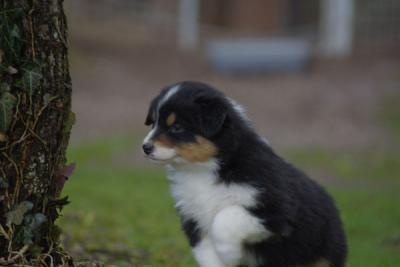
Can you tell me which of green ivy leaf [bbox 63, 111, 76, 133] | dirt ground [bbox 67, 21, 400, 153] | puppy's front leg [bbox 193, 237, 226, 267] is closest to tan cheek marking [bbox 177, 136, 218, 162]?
puppy's front leg [bbox 193, 237, 226, 267]

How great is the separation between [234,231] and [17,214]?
1.20 metres

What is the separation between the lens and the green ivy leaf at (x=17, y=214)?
14.7 ft

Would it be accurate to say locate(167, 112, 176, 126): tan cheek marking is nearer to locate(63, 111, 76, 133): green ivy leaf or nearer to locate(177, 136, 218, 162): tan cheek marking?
locate(177, 136, 218, 162): tan cheek marking

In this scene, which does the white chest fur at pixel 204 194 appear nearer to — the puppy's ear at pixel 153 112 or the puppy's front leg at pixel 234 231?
the puppy's front leg at pixel 234 231

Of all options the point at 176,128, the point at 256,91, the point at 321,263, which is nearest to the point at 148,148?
the point at 176,128

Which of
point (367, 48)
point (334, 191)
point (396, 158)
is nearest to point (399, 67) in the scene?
point (367, 48)

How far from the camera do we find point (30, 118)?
14.9ft

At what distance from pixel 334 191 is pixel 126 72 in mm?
11444

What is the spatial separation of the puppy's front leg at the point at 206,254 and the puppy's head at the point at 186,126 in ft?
1.68

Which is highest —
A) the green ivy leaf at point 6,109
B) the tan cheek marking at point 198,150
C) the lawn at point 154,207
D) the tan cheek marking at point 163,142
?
the green ivy leaf at point 6,109

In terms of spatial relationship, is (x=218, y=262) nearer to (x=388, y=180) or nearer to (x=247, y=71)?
(x=388, y=180)

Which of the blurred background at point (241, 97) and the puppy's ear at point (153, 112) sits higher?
the puppy's ear at point (153, 112)

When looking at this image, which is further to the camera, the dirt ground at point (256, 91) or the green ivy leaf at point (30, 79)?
the dirt ground at point (256, 91)

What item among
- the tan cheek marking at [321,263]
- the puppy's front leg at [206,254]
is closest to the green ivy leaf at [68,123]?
the puppy's front leg at [206,254]
